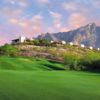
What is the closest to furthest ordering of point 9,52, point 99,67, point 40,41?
point 99,67
point 9,52
point 40,41

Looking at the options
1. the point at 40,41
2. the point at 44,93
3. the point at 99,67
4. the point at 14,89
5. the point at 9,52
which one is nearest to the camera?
the point at 44,93

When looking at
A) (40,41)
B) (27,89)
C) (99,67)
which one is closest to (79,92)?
(27,89)

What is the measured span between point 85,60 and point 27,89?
1470 inches

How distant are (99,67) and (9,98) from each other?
38.1m

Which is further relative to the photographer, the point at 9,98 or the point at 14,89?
the point at 14,89

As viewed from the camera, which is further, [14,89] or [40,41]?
[40,41]

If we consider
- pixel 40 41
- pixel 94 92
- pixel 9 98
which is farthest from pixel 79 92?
pixel 40 41

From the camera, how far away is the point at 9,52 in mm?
73375

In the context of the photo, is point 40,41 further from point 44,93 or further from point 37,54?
point 44,93

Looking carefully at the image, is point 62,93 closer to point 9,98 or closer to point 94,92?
point 94,92

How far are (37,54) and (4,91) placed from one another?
188 feet

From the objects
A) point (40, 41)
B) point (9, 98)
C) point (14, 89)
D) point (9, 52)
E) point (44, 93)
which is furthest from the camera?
point (40, 41)

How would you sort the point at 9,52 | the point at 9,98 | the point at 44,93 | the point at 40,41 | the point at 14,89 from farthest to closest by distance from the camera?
the point at 40,41, the point at 9,52, the point at 14,89, the point at 44,93, the point at 9,98

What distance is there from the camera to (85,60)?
54844 millimetres
